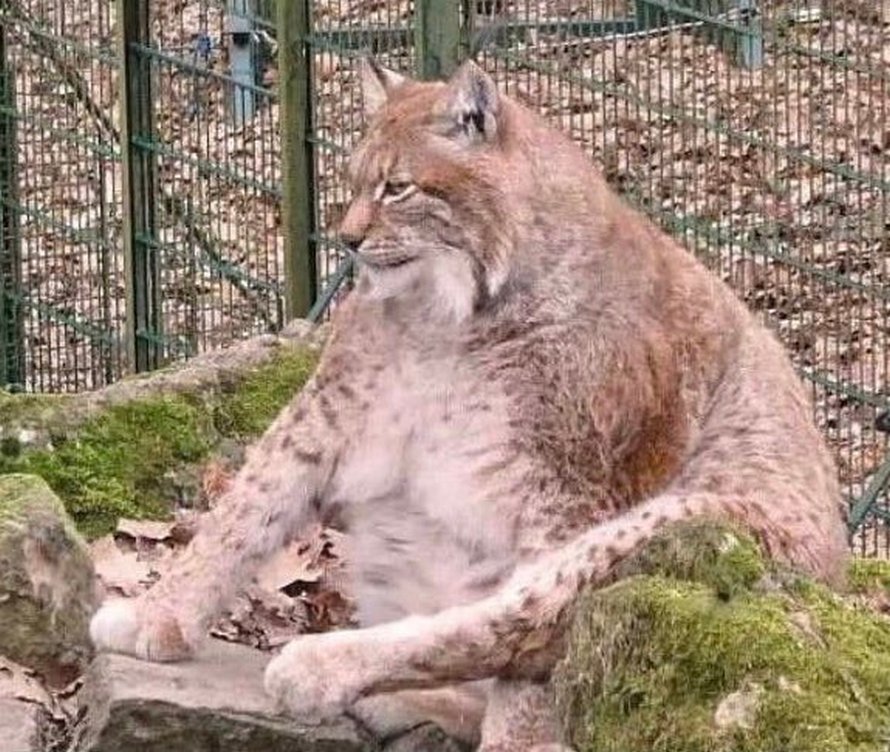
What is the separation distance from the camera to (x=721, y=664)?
4.42 meters

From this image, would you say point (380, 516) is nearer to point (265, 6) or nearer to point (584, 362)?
point (584, 362)

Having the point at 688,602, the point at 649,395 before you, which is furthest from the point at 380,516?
the point at 688,602

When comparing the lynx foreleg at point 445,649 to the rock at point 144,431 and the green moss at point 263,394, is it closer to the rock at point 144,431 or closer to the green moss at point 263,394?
the rock at point 144,431

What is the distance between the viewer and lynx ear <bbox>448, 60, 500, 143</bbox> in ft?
18.1

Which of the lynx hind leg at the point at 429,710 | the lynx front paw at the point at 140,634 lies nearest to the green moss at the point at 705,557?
the lynx hind leg at the point at 429,710

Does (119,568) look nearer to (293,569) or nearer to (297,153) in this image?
(293,569)

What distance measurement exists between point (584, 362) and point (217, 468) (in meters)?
1.43

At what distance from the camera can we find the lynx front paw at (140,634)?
17.2 feet

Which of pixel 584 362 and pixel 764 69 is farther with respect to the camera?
pixel 764 69

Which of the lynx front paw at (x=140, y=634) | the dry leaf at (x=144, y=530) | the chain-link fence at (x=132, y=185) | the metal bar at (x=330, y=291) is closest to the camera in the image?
the lynx front paw at (x=140, y=634)

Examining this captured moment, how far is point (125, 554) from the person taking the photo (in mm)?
6156

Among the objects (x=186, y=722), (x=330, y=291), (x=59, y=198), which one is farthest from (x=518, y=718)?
(x=59, y=198)

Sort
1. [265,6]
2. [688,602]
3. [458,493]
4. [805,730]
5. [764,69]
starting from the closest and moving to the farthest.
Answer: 1. [805,730]
2. [688,602]
3. [458,493]
4. [764,69]
5. [265,6]

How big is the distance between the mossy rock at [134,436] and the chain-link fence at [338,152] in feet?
5.51
